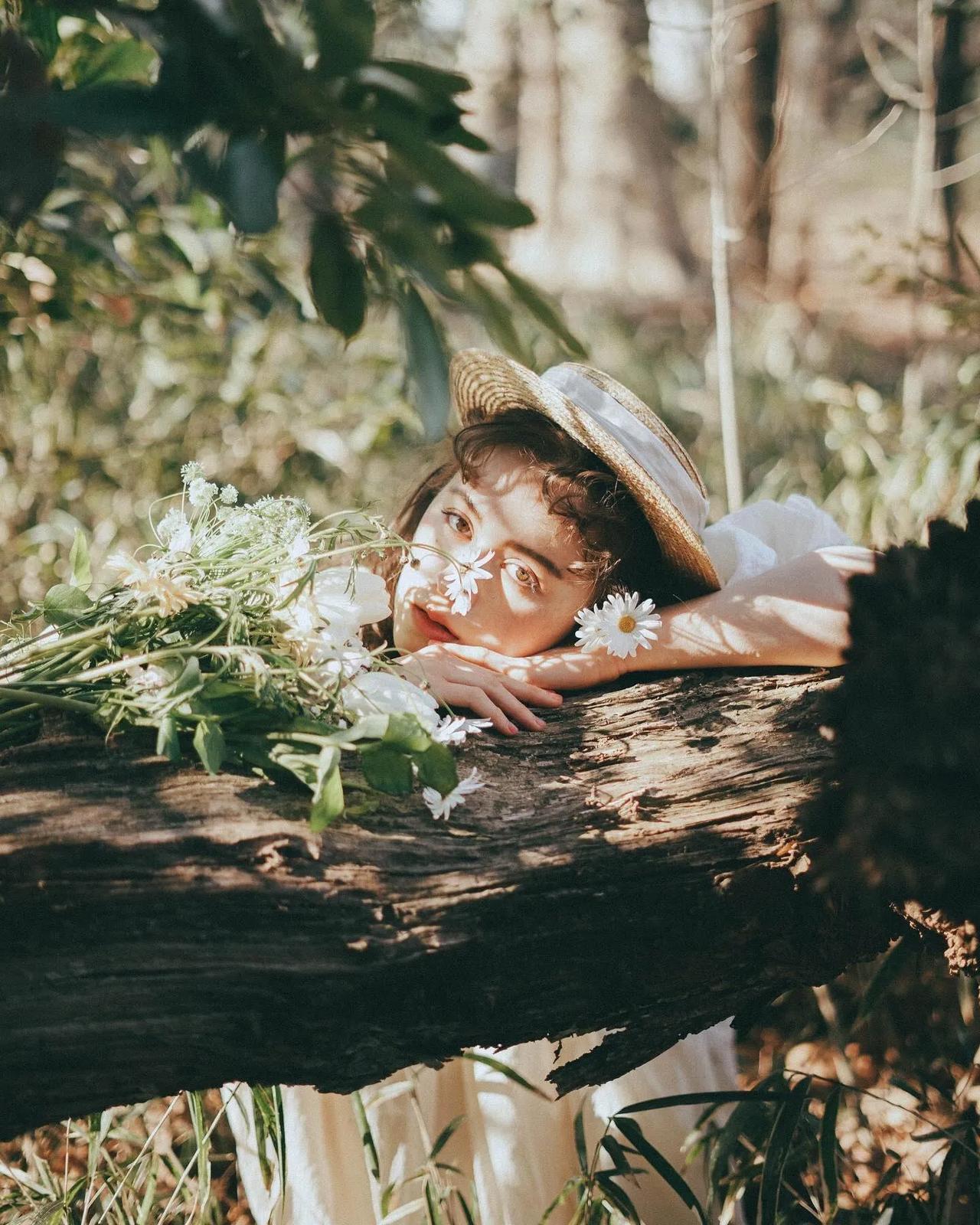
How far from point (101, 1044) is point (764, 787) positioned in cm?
76

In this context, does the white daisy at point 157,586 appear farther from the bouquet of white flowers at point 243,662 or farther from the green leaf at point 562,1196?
the green leaf at point 562,1196

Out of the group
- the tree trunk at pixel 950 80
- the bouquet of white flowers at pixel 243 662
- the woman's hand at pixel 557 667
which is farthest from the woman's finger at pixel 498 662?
the tree trunk at pixel 950 80

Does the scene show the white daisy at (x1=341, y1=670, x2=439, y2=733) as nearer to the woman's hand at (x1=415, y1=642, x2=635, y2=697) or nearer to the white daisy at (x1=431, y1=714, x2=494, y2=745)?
the white daisy at (x1=431, y1=714, x2=494, y2=745)

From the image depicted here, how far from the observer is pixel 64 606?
1214 millimetres

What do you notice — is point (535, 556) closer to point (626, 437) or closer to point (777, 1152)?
point (626, 437)

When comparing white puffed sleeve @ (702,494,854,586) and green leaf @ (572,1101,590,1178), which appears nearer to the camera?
green leaf @ (572,1101,590,1178)

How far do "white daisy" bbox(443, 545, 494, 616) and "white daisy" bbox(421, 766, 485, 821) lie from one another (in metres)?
0.27

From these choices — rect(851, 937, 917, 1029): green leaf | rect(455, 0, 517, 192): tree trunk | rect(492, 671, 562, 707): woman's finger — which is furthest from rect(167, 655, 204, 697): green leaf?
rect(455, 0, 517, 192): tree trunk

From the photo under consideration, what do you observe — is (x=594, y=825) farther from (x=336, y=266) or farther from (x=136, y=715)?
(x=336, y=266)

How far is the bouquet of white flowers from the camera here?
1038 mm

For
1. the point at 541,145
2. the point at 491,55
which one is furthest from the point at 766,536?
the point at 541,145

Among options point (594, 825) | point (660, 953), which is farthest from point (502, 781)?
point (660, 953)

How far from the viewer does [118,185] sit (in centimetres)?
114

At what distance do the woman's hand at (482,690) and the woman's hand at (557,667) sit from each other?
28 millimetres
